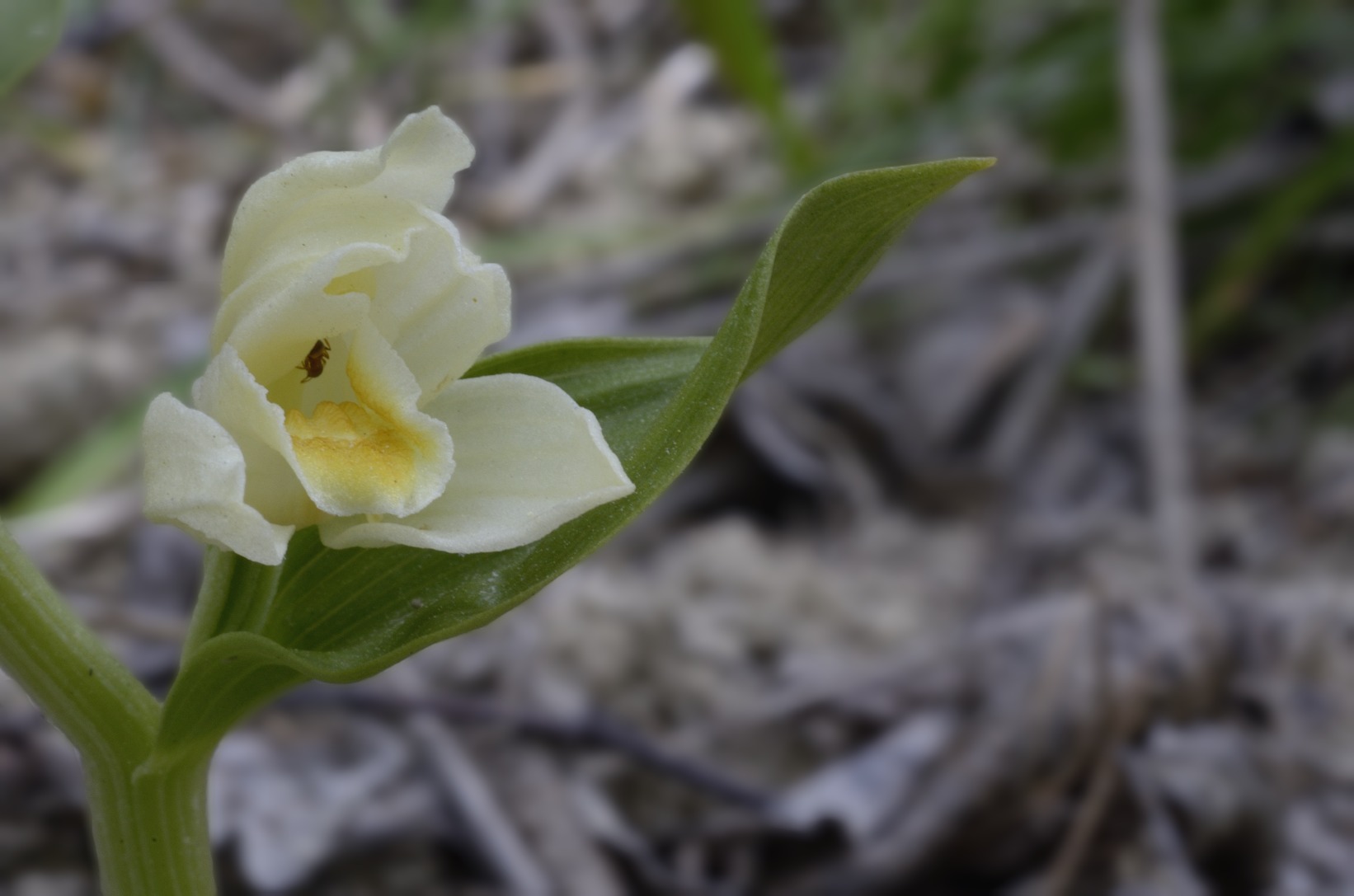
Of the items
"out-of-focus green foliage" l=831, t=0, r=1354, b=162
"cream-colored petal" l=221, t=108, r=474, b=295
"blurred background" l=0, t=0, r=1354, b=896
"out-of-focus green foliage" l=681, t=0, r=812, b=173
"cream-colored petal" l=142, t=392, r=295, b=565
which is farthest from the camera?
"out-of-focus green foliage" l=831, t=0, r=1354, b=162

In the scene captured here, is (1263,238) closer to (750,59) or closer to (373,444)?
(750,59)

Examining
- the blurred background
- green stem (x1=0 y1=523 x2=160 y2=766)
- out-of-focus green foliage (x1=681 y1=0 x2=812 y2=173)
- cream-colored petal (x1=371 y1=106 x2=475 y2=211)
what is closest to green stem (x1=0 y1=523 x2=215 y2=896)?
green stem (x1=0 y1=523 x2=160 y2=766)

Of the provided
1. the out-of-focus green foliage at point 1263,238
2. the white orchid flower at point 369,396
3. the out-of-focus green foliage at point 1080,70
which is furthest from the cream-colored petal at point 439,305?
the out-of-focus green foliage at point 1263,238

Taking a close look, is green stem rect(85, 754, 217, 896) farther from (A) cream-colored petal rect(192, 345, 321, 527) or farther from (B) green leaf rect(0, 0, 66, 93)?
(B) green leaf rect(0, 0, 66, 93)

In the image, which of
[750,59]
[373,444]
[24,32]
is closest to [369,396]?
[373,444]

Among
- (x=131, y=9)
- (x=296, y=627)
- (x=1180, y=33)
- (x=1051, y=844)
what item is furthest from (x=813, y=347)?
(x=131, y=9)

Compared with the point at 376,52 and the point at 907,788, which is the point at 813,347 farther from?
the point at 907,788

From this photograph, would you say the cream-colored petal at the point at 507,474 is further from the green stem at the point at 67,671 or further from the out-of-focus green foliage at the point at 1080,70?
the out-of-focus green foliage at the point at 1080,70
